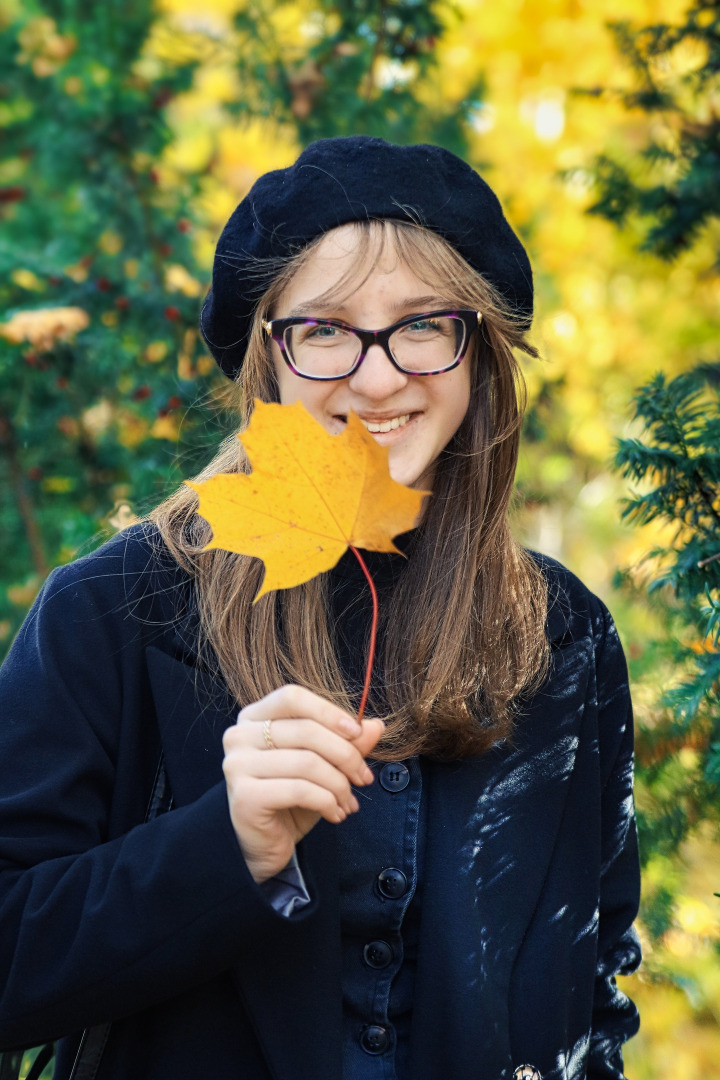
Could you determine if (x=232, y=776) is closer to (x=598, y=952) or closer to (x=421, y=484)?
(x=421, y=484)

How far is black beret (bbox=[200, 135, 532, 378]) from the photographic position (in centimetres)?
148

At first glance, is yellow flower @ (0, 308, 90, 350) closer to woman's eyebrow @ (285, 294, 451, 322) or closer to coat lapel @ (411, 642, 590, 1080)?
woman's eyebrow @ (285, 294, 451, 322)

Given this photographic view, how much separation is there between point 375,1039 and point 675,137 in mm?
2138

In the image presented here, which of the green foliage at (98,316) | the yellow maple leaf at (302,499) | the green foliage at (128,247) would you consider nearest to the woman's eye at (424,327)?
the yellow maple leaf at (302,499)

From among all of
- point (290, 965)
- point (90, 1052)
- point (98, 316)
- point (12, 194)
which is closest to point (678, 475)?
point (290, 965)

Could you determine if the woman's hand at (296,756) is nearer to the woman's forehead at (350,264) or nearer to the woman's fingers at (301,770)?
the woman's fingers at (301,770)

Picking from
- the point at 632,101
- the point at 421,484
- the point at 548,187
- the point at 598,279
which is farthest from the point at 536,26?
the point at 421,484

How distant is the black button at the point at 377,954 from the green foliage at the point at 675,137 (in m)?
1.71

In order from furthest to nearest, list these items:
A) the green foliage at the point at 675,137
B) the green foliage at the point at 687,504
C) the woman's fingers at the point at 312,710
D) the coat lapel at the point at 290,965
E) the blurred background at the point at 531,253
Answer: the green foliage at the point at 675,137 → the blurred background at the point at 531,253 → the green foliage at the point at 687,504 → the coat lapel at the point at 290,965 → the woman's fingers at the point at 312,710

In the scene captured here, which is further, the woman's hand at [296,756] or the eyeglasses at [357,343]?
the eyeglasses at [357,343]

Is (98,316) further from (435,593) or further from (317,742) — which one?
(317,742)

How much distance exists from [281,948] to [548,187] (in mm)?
3600

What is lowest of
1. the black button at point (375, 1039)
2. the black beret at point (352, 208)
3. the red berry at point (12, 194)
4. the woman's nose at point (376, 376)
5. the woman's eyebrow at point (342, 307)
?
the black button at point (375, 1039)

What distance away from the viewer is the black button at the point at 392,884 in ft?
4.80
